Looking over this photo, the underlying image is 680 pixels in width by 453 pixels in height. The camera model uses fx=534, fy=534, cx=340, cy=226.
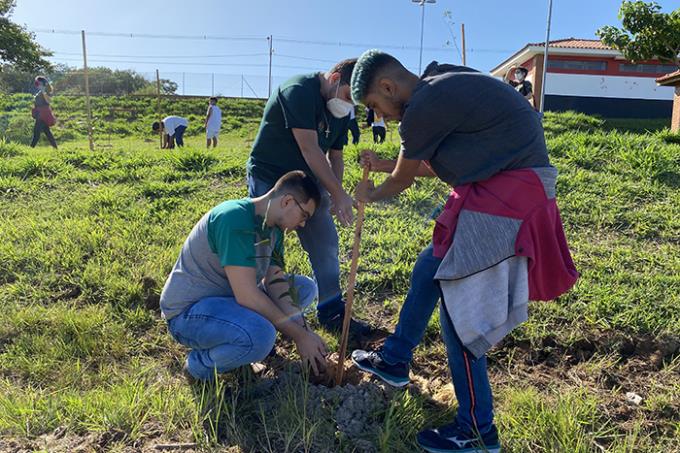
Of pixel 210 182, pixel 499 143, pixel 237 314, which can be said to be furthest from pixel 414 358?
pixel 210 182

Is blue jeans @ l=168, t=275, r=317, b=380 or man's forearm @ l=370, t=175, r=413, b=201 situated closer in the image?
man's forearm @ l=370, t=175, r=413, b=201

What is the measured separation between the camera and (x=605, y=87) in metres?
27.0

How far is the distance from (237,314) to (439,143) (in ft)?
3.93

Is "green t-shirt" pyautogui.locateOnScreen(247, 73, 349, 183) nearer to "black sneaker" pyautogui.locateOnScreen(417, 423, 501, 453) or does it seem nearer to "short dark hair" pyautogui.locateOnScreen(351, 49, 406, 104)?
"short dark hair" pyautogui.locateOnScreen(351, 49, 406, 104)

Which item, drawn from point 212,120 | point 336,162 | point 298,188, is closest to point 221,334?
point 298,188

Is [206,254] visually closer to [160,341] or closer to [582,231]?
[160,341]

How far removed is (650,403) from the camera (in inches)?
94.8

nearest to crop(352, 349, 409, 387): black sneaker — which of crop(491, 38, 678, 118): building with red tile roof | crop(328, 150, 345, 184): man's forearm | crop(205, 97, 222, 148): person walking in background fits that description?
crop(328, 150, 345, 184): man's forearm

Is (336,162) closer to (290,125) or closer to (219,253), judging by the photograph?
(290,125)

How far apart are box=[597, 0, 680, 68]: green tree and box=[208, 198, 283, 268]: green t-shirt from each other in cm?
1468

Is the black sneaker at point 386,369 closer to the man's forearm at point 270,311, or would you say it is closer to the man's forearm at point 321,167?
the man's forearm at point 270,311

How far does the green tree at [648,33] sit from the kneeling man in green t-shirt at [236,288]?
1454cm

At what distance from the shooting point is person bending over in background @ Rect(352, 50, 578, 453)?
1851 millimetres

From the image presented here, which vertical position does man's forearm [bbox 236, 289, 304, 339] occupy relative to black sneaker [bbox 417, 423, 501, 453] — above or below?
above
